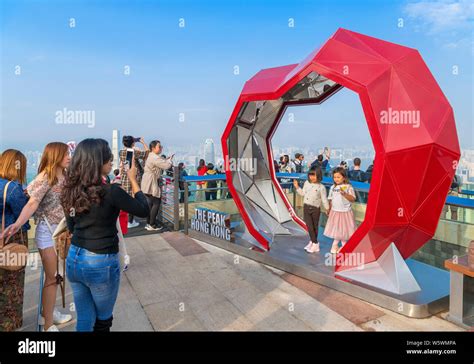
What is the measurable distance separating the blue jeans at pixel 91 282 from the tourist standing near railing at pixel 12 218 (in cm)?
130

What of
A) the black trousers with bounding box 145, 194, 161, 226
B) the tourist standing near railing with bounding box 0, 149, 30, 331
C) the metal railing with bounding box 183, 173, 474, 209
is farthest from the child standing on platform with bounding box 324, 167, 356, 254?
the black trousers with bounding box 145, 194, 161, 226

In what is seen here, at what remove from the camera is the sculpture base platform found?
429cm

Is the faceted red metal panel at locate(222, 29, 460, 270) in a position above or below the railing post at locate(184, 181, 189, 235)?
above

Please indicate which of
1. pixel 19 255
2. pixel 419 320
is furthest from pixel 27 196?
pixel 419 320

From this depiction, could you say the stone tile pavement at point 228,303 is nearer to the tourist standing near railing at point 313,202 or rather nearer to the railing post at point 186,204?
the tourist standing near railing at point 313,202

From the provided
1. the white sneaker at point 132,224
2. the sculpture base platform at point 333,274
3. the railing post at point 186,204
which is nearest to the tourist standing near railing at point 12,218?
the sculpture base platform at point 333,274

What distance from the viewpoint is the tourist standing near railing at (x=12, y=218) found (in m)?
3.48

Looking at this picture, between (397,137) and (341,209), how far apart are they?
1.82m

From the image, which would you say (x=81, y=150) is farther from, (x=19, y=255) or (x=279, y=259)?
(x=279, y=259)

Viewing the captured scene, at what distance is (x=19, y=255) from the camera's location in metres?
3.35

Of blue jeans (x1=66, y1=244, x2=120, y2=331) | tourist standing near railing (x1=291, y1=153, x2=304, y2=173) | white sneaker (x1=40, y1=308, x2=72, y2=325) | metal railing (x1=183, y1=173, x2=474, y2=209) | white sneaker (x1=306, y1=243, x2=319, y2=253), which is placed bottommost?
white sneaker (x1=40, y1=308, x2=72, y2=325)

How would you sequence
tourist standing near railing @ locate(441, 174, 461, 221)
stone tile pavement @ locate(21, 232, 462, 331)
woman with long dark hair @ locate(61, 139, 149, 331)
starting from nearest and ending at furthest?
woman with long dark hair @ locate(61, 139, 149, 331)
stone tile pavement @ locate(21, 232, 462, 331)
tourist standing near railing @ locate(441, 174, 461, 221)

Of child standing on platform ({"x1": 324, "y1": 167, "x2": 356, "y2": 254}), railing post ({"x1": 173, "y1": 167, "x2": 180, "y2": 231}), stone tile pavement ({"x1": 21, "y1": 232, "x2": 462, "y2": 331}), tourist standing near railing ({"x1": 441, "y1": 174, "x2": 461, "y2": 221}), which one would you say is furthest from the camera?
railing post ({"x1": 173, "y1": 167, "x2": 180, "y2": 231})

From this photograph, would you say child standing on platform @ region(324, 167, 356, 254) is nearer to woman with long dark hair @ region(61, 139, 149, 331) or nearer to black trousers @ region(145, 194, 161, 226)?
woman with long dark hair @ region(61, 139, 149, 331)
